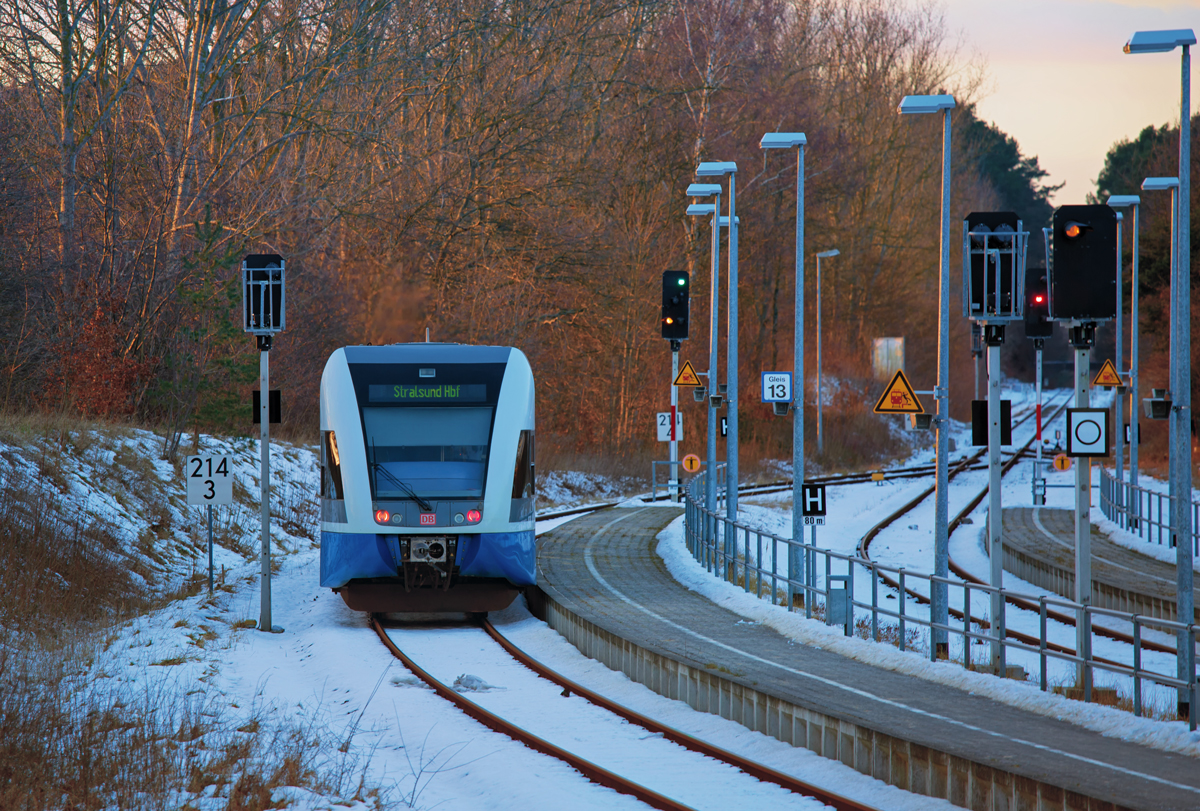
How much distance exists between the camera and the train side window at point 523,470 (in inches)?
648

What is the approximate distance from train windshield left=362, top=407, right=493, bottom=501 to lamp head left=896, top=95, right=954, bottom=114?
664 cm

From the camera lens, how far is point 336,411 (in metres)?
→ 16.3

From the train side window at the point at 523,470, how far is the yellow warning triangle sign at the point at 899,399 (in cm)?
476

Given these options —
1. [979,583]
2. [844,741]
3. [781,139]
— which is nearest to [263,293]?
[781,139]

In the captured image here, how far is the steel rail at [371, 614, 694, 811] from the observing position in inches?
356

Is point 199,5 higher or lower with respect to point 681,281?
higher

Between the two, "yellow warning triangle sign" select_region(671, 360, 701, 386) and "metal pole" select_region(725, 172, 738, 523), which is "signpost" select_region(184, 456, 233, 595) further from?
"yellow warning triangle sign" select_region(671, 360, 701, 386)

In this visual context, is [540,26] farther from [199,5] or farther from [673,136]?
[199,5]

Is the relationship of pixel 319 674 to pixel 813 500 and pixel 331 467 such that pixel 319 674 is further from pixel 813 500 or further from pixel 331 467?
pixel 813 500

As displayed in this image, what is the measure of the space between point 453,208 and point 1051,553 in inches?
836

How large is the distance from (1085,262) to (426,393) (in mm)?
8394

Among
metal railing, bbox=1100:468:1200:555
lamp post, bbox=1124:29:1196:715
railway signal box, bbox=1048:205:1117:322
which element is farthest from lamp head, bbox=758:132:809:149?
metal railing, bbox=1100:468:1200:555

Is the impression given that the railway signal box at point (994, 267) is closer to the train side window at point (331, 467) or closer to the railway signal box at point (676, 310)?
the train side window at point (331, 467)

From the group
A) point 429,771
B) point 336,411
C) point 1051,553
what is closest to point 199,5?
point 336,411
